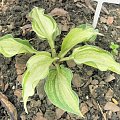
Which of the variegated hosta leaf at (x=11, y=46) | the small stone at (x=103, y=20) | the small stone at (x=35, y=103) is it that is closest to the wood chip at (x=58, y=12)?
the small stone at (x=103, y=20)

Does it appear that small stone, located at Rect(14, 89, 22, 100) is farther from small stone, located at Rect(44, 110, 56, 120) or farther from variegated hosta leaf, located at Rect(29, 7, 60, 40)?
variegated hosta leaf, located at Rect(29, 7, 60, 40)

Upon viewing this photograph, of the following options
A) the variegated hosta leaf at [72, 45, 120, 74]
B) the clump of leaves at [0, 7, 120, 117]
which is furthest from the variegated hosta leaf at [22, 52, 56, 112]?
the variegated hosta leaf at [72, 45, 120, 74]

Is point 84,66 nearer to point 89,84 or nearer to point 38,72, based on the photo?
point 89,84

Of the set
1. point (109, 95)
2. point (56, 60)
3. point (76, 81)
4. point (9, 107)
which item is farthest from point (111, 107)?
point (9, 107)

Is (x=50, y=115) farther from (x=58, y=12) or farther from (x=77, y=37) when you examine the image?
(x=58, y=12)

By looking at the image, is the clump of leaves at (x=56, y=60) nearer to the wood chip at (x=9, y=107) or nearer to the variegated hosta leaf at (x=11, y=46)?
the variegated hosta leaf at (x=11, y=46)

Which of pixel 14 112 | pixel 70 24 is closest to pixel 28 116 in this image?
pixel 14 112
